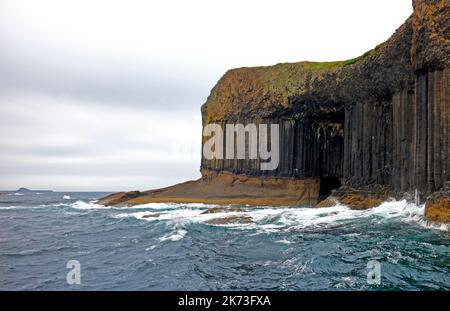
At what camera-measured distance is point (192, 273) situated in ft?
45.8

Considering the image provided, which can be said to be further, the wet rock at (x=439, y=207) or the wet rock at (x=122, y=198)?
the wet rock at (x=122, y=198)

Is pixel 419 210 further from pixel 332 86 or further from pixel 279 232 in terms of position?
pixel 332 86

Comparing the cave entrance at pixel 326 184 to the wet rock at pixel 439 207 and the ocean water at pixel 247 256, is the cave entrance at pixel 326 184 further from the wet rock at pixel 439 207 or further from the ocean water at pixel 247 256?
the wet rock at pixel 439 207

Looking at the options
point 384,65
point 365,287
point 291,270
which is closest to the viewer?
point 365,287

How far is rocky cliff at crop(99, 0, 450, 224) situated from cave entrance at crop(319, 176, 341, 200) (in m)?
0.12

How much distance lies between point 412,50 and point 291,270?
62.4ft

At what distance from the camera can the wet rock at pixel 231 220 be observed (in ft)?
91.3

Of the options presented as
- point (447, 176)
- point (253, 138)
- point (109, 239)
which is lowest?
point (109, 239)

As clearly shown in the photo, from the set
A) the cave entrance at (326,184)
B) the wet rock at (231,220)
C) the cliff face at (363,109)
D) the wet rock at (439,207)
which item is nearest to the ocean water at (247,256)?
the wet rock at (439,207)

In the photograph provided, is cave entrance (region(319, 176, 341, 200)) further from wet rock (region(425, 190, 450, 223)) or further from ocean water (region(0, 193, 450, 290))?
wet rock (region(425, 190, 450, 223))

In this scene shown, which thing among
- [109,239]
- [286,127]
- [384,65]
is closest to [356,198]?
[384,65]

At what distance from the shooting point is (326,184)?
48.8 meters

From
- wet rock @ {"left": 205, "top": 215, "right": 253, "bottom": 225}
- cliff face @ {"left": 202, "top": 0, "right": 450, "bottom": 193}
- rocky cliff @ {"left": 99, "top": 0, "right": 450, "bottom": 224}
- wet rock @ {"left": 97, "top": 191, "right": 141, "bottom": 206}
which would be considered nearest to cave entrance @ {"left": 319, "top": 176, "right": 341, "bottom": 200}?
rocky cliff @ {"left": 99, "top": 0, "right": 450, "bottom": 224}

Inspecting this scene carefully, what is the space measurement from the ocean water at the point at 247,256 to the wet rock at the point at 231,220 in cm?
128
